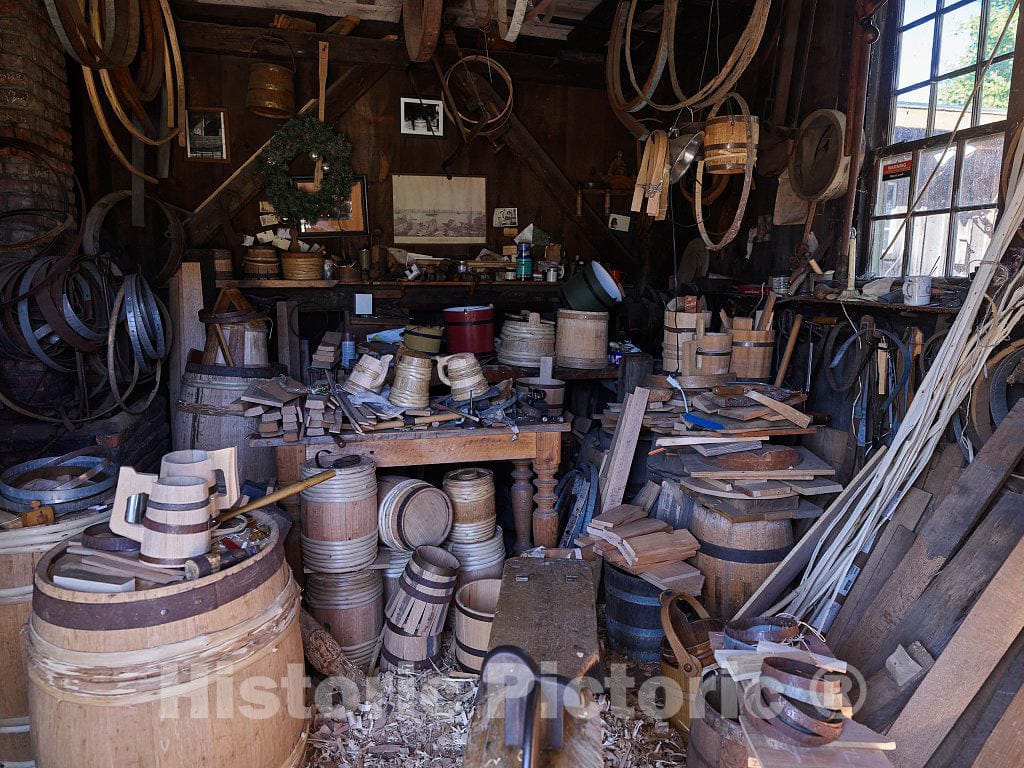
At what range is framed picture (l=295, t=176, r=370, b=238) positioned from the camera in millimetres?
7441

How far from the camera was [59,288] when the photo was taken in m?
4.11

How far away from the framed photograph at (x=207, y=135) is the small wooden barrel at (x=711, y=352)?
535cm

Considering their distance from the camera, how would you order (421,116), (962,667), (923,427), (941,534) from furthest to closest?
(421,116) < (923,427) < (941,534) < (962,667)

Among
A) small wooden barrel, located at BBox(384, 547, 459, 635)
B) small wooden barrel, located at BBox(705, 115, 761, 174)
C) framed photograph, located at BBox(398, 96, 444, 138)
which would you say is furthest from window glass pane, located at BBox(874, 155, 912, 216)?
framed photograph, located at BBox(398, 96, 444, 138)

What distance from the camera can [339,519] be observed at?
3.70 m

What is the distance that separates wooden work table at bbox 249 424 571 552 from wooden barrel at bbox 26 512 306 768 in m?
1.68

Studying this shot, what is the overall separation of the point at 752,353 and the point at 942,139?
1.76 meters

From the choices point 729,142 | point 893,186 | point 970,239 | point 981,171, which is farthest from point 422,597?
point 893,186

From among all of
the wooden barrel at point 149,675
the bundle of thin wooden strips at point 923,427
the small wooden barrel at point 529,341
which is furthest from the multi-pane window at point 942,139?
the wooden barrel at point 149,675

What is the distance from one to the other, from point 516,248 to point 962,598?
19.6 ft

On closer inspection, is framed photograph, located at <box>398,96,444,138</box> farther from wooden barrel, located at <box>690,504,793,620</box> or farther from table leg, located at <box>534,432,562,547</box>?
wooden barrel, located at <box>690,504,793,620</box>

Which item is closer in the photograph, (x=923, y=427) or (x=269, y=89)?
(x=923, y=427)

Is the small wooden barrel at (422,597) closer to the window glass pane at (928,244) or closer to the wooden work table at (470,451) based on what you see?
the wooden work table at (470,451)

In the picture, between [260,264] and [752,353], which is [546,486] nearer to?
[752,353]
